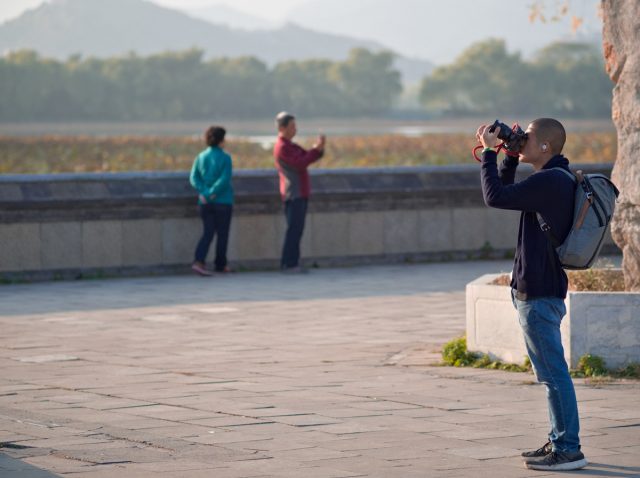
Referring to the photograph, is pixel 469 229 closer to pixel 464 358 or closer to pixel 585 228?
pixel 464 358

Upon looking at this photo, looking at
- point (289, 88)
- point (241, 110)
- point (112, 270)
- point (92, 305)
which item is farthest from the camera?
point (289, 88)

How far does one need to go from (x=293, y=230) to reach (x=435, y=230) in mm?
2356

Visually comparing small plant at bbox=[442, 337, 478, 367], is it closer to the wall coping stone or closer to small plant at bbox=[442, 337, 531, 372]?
small plant at bbox=[442, 337, 531, 372]

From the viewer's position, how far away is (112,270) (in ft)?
50.8

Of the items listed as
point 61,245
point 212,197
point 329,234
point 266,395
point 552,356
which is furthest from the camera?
point 329,234

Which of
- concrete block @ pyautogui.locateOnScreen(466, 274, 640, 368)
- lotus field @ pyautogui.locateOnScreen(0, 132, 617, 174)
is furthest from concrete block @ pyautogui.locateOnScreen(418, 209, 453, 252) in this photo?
lotus field @ pyautogui.locateOnScreen(0, 132, 617, 174)

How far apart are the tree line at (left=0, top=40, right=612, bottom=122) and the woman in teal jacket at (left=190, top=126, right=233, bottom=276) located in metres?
117

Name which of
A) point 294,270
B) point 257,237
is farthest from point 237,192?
point 294,270

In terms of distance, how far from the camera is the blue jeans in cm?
639

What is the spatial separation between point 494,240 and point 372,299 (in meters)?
4.36

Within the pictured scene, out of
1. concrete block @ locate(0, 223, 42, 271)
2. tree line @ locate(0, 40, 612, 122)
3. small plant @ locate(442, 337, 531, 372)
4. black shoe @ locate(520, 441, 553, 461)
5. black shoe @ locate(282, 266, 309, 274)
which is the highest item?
tree line @ locate(0, 40, 612, 122)

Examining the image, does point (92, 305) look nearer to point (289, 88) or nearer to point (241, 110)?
point (241, 110)

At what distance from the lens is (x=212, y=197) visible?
1541cm

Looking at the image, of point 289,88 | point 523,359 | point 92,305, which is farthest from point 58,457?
point 289,88
